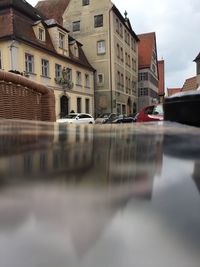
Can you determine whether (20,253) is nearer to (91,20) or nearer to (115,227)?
(115,227)

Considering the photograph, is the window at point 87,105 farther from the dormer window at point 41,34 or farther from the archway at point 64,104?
the dormer window at point 41,34

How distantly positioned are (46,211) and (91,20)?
2673cm

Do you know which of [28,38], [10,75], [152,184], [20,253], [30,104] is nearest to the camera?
[20,253]

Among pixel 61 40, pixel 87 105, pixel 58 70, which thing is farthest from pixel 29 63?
pixel 87 105

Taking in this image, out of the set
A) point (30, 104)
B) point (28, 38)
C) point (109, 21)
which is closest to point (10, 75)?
point (30, 104)

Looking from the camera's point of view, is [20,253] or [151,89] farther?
[151,89]

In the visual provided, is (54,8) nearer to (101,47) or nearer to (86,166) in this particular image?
(101,47)

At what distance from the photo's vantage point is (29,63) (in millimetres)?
17203

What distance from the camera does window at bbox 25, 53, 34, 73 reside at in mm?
16848

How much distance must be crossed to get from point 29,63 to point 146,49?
24736mm

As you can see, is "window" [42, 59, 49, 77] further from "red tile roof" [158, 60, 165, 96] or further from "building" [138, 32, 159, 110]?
"red tile roof" [158, 60, 165, 96]

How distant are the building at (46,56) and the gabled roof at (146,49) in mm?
13534

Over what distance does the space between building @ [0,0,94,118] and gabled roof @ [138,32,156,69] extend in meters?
13.5

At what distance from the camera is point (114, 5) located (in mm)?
25469
